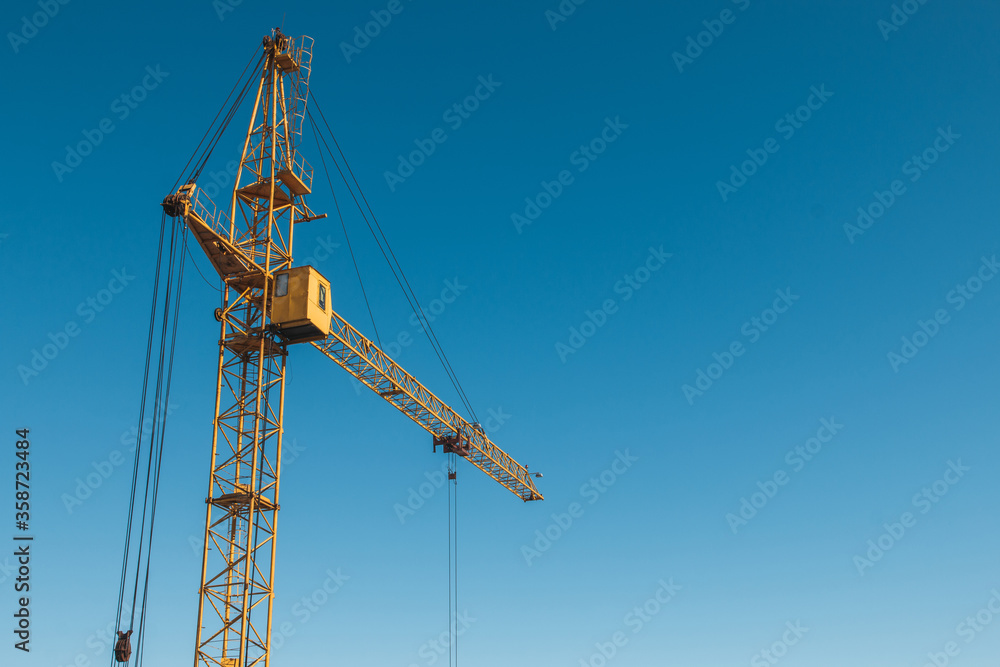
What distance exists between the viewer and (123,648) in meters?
37.5

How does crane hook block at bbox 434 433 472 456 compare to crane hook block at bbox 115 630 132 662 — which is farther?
crane hook block at bbox 434 433 472 456

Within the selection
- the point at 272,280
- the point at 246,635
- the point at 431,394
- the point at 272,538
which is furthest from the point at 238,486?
the point at 431,394

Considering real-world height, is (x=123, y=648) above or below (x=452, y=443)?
below

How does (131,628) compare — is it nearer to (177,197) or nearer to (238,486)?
(238,486)

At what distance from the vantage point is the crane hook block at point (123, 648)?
123 feet

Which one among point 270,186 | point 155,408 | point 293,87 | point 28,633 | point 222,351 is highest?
point 293,87

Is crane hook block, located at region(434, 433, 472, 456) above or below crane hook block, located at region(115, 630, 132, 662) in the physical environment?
above

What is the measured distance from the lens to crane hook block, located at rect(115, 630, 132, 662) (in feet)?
123

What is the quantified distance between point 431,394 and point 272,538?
1822 cm

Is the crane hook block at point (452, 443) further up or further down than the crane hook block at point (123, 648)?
further up

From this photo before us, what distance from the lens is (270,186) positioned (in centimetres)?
4841

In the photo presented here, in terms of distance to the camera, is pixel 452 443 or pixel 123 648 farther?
pixel 452 443

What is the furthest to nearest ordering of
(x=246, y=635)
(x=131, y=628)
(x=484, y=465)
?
(x=484, y=465), (x=246, y=635), (x=131, y=628)

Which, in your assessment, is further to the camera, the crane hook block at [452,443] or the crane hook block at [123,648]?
the crane hook block at [452,443]
